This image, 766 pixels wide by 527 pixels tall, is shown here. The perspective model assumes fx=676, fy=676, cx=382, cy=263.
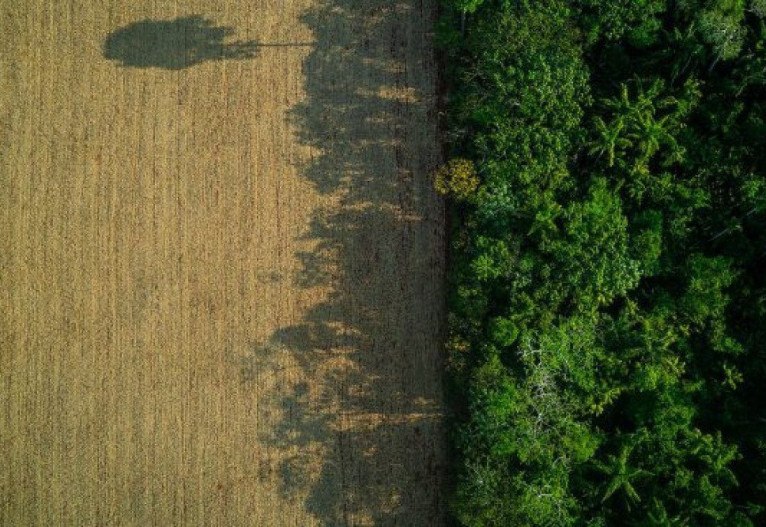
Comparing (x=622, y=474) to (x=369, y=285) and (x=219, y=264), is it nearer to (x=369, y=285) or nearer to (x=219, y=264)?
(x=369, y=285)

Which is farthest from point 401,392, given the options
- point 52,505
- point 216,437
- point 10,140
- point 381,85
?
point 10,140

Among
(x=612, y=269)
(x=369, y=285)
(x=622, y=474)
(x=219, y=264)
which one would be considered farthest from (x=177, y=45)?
(x=622, y=474)

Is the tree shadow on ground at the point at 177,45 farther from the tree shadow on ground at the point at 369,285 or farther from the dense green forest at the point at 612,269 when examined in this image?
the dense green forest at the point at 612,269

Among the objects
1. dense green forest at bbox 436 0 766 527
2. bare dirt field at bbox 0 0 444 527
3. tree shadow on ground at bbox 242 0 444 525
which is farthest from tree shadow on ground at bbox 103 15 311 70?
dense green forest at bbox 436 0 766 527

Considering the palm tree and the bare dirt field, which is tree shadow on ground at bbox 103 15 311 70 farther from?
the palm tree

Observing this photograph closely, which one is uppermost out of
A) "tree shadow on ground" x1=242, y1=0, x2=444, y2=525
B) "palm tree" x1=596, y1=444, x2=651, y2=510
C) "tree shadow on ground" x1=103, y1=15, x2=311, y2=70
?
"tree shadow on ground" x1=103, y1=15, x2=311, y2=70

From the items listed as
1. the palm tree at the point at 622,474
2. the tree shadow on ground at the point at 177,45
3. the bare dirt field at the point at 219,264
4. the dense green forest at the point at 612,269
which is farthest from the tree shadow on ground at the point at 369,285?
the palm tree at the point at 622,474

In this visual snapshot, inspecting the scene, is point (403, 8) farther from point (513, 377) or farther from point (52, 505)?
point (52, 505)
